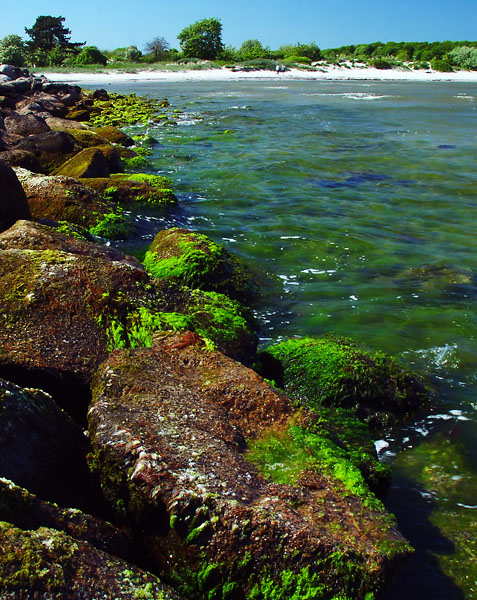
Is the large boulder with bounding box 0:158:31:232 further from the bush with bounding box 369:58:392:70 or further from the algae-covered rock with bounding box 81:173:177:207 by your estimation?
the bush with bounding box 369:58:392:70

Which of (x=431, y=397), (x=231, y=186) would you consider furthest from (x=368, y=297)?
(x=231, y=186)

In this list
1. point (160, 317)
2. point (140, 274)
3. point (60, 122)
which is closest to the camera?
point (160, 317)

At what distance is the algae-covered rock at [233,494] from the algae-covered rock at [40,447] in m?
0.15

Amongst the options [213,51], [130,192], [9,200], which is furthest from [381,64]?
[9,200]

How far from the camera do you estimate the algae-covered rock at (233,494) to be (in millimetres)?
2279

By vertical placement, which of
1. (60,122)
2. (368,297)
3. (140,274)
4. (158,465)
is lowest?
(368,297)

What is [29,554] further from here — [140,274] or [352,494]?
[140,274]

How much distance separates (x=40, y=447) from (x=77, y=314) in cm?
129

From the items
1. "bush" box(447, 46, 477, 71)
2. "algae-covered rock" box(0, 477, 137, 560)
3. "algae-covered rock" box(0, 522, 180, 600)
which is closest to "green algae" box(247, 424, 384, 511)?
"algae-covered rock" box(0, 477, 137, 560)

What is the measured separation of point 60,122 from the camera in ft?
49.6

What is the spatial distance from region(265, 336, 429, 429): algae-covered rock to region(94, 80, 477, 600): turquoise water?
0.21 metres

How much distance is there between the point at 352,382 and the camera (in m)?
4.37

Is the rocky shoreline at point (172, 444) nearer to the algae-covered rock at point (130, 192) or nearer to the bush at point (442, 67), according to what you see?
the algae-covered rock at point (130, 192)

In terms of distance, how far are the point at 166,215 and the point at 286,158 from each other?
6844 millimetres
